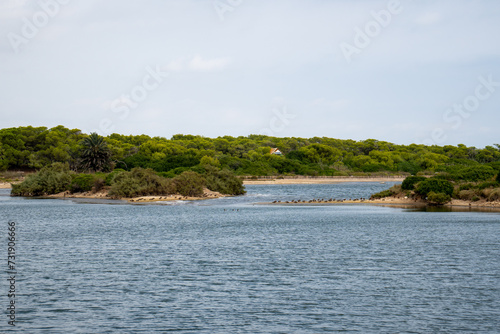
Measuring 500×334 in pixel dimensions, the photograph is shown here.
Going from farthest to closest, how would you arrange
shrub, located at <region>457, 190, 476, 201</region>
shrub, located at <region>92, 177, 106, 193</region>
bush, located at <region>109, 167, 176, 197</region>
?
shrub, located at <region>92, 177, 106, 193</region>, bush, located at <region>109, 167, 176, 197</region>, shrub, located at <region>457, 190, 476, 201</region>

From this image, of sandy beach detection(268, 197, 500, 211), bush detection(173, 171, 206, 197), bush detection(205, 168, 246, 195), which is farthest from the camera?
bush detection(205, 168, 246, 195)

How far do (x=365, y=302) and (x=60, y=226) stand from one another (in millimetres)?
32303

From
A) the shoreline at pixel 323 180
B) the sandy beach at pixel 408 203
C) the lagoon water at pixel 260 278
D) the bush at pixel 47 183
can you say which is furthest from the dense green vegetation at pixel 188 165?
the lagoon water at pixel 260 278

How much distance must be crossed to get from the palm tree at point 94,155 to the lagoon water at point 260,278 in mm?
64839

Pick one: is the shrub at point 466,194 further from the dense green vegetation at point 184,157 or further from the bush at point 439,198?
the dense green vegetation at point 184,157

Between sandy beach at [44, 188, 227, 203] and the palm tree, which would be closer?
sandy beach at [44, 188, 227, 203]

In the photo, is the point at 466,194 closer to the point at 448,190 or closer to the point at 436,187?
the point at 448,190

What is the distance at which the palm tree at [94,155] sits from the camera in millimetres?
106375

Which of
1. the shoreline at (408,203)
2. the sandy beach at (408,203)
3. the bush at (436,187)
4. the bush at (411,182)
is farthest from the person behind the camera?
the bush at (411,182)

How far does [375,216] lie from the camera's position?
51.5 metres

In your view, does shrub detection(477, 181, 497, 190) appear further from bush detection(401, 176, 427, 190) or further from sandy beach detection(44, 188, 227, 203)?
sandy beach detection(44, 188, 227, 203)

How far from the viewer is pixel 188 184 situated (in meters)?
82.2

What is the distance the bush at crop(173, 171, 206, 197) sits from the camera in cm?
8162

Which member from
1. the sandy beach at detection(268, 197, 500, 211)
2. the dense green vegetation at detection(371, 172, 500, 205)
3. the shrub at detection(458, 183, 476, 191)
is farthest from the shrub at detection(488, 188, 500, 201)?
the shrub at detection(458, 183, 476, 191)
